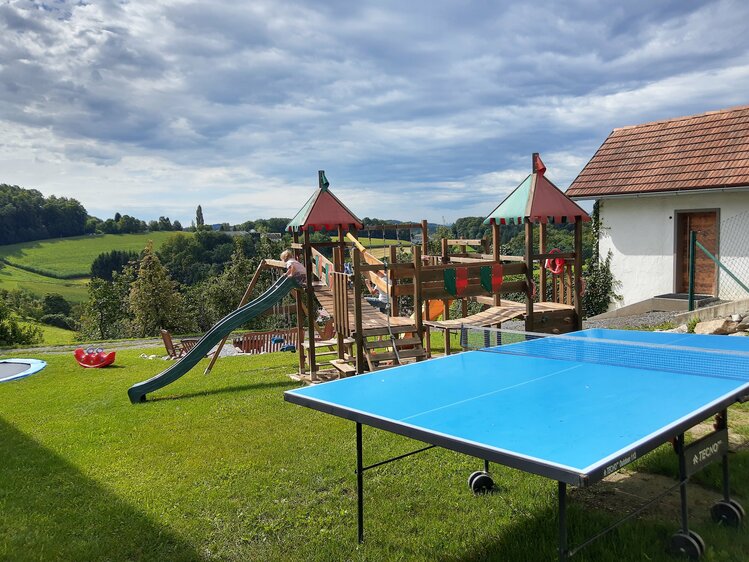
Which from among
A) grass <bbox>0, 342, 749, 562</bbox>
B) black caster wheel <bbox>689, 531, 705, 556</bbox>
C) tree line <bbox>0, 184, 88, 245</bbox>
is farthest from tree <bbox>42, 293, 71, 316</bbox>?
black caster wheel <bbox>689, 531, 705, 556</bbox>

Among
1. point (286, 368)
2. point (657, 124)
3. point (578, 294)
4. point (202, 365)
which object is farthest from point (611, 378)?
point (657, 124)

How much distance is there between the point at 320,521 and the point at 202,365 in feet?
33.9

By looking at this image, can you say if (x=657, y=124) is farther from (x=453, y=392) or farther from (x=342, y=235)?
(x=453, y=392)

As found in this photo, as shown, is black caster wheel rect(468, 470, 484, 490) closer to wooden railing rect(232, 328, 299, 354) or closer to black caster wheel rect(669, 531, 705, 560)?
black caster wheel rect(669, 531, 705, 560)

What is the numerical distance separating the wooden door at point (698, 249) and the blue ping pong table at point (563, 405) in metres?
10.6

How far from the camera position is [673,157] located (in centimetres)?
1525

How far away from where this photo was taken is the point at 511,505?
4.43 metres

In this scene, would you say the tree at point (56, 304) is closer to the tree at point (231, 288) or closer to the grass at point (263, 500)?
the tree at point (231, 288)

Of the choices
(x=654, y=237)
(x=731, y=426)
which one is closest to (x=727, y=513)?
(x=731, y=426)

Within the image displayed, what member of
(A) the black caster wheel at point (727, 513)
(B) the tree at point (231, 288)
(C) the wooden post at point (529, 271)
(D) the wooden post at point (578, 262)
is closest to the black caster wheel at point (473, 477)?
(A) the black caster wheel at point (727, 513)

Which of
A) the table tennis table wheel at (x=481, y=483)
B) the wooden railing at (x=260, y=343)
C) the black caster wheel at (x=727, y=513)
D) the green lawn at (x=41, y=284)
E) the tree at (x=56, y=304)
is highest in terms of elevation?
the black caster wheel at (x=727, y=513)

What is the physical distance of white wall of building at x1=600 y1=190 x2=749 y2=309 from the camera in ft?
44.8

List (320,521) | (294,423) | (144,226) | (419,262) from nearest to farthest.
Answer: (320,521)
(294,423)
(419,262)
(144,226)

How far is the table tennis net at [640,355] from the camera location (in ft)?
13.7
